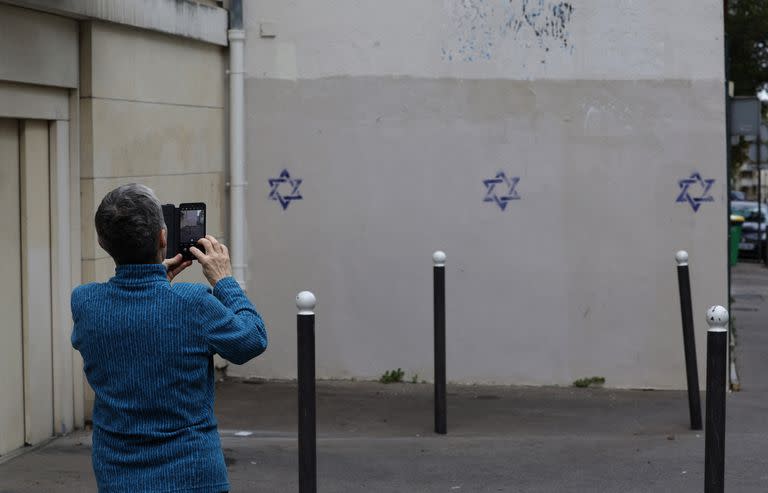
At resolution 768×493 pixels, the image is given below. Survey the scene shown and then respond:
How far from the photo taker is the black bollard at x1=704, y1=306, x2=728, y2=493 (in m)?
5.23

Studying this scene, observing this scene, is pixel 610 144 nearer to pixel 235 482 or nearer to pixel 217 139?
pixel 217 139

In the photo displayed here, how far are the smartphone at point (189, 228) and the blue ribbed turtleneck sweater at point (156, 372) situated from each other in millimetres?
390

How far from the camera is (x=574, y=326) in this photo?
32.9ft

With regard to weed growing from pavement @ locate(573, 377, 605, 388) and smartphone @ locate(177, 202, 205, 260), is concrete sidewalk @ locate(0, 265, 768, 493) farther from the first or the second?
smartphone @ locate(177, 202, 205, 260)

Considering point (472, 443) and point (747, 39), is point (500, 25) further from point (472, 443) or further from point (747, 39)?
point (747, 39)

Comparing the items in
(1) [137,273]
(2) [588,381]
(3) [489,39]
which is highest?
(3) [489,39]

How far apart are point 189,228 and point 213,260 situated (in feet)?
0.81

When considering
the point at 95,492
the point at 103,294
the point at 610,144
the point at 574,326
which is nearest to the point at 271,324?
the point at 574,326

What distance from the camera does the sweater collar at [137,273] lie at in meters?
3.67

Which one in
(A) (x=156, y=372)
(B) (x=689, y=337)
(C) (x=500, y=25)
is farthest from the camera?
(C) (x=500, y=25)

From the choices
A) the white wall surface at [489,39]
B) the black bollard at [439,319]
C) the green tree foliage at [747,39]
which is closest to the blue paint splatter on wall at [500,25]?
the white wall surface at [489,39]

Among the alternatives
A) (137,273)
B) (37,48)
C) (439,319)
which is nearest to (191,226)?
(137,273)

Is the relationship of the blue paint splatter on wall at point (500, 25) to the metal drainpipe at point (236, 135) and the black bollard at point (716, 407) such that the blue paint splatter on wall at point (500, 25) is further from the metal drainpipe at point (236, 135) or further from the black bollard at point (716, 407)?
the black bollard at point (716, 407)

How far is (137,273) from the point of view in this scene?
12.1 ft
